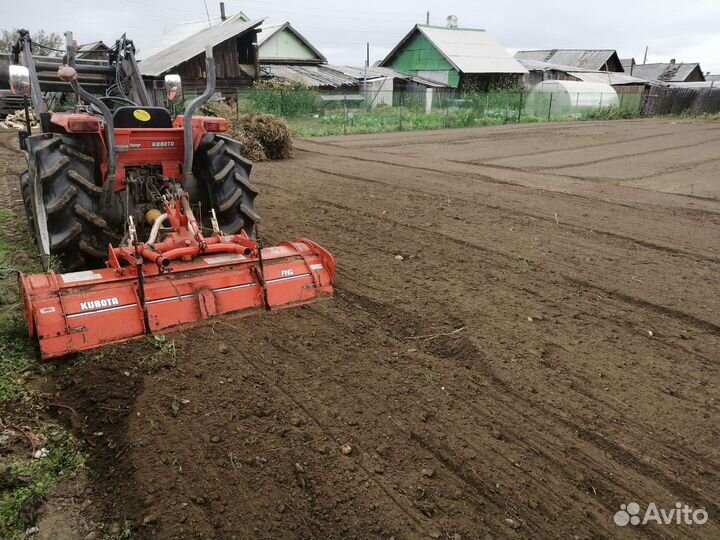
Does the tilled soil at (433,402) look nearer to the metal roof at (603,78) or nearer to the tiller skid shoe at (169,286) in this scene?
Answer: the tiller skid shoe at (169,286)

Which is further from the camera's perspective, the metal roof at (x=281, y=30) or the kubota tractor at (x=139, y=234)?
the metal roof at (x=281, y=30)

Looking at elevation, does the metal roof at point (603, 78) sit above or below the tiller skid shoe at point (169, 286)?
above

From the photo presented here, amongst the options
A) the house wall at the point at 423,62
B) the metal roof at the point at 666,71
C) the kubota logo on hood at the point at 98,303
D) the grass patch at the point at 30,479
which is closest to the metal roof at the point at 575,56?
the metal roof at the point at 666,71

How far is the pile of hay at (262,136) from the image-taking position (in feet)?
39.9

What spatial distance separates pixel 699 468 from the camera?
2.63m

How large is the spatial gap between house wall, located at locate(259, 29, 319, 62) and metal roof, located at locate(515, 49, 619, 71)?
954 inches

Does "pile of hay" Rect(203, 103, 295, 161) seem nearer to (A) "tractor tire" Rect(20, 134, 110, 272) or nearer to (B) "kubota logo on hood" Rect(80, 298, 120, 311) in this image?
(A) "tractor tire" Rect(20, 134, 110, 272)

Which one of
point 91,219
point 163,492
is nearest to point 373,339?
point 163,492

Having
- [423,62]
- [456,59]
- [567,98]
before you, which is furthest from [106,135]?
[423,62]

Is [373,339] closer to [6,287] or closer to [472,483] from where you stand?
[472,483]

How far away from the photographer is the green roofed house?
3550 centimetres

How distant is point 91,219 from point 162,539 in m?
2.74

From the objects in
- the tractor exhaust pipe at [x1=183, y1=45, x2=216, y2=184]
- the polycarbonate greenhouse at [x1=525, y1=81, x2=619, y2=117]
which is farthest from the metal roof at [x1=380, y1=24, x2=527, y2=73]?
the tractor exhaust pipe at [x1=183, y1=45, x2=216, y2=184]

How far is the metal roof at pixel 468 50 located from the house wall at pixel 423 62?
1.24 feet
